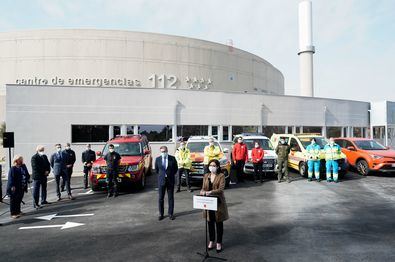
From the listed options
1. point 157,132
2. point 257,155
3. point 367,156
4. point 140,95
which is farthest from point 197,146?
point 367,156

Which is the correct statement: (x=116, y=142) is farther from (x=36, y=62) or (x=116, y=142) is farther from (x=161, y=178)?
(x=36, y=62)

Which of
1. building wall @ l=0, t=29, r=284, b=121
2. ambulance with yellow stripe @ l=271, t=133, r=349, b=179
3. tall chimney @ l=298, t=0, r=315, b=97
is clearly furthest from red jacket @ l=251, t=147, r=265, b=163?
tall chimney @ l=298, t=0, r=315, b=97

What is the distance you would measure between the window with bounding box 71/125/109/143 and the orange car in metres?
14.0

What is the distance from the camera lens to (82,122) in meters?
17.0

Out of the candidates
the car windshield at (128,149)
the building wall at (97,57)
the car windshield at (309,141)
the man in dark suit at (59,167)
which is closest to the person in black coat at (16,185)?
the man in dark suit at (59,167)

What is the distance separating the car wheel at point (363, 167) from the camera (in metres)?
13.4

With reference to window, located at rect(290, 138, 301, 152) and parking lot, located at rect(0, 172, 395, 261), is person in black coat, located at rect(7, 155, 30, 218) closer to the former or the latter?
parking lot, located at rect(0, 172, 395, 261)

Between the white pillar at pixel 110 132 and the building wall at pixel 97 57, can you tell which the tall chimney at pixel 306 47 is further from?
the white pillar at pixel 110 132

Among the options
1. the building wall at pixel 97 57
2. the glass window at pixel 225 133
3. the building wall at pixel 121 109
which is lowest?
the glass window at pixel 225 133

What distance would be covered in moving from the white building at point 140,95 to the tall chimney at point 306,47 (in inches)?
224

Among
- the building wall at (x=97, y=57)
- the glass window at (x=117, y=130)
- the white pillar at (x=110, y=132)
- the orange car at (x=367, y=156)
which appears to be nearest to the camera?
the orange car at (x=367, y=156)

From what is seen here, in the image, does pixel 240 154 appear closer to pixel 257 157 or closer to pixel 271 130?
pixel 257 157

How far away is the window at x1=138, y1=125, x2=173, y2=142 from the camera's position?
18172mm

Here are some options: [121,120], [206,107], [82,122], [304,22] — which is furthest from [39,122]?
[304,22]
